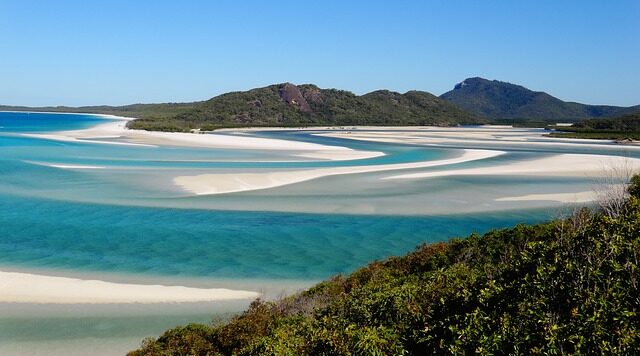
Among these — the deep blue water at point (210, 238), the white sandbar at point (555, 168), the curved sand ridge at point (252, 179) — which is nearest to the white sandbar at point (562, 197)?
the deep blue water at point (210, 238)

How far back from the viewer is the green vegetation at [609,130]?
10006 centimetres

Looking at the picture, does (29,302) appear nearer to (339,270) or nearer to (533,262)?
(339,270)

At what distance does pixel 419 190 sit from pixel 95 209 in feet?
67.3

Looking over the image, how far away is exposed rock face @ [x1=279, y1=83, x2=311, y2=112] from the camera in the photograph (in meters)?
188

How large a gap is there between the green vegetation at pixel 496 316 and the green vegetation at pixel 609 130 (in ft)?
333

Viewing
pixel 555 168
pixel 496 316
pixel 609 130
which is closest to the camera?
pixel 496 316

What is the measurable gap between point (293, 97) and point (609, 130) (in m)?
109

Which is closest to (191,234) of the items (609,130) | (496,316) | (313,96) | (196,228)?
(196,228)

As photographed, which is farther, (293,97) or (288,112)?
(293,97)

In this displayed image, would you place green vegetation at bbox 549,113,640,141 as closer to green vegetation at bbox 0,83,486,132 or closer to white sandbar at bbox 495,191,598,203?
green vegetation at bbox 0,83,486,132

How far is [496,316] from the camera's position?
20.7 feet

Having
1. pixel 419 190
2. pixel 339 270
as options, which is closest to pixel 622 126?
pixel 419 190

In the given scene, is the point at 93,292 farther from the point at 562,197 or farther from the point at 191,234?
the point at 562,197

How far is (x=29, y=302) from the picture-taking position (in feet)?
47.7
